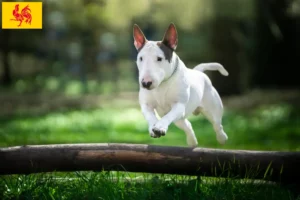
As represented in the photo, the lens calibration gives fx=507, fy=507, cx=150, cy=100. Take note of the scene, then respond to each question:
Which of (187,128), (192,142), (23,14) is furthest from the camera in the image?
(23,14)

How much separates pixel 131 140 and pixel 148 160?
435 centimetres

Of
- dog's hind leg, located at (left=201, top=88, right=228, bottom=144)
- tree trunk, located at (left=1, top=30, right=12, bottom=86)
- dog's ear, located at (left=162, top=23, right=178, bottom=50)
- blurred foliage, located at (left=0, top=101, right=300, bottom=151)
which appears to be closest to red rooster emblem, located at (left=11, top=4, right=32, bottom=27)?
dog's ear, located at (left=162, top=23, right=178, bottom=50)

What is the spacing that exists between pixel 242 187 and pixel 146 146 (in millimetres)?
700

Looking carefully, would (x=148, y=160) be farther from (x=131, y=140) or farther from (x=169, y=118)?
(x=131, y=140)

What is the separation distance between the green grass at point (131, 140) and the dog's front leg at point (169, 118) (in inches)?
24.1

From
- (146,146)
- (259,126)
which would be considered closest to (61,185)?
(146,146)

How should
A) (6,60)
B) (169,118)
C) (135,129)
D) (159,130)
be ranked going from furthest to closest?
1. (6,60)
2. (135,129)
3. (169,118)
4. (159,130)

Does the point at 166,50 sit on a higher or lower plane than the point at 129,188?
higher

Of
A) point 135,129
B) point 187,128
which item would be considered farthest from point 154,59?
point 135,129

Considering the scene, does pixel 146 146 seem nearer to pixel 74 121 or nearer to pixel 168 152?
pixel 168 152

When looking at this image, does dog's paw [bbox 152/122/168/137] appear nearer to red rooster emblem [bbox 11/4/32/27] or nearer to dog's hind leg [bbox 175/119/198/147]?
dog's hind leg [bbox 175/119/198/147]

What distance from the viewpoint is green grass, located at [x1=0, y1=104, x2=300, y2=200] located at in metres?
3.31

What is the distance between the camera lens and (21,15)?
3.94 meters

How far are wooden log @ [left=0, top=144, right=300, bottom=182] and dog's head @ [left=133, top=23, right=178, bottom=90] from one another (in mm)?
561
